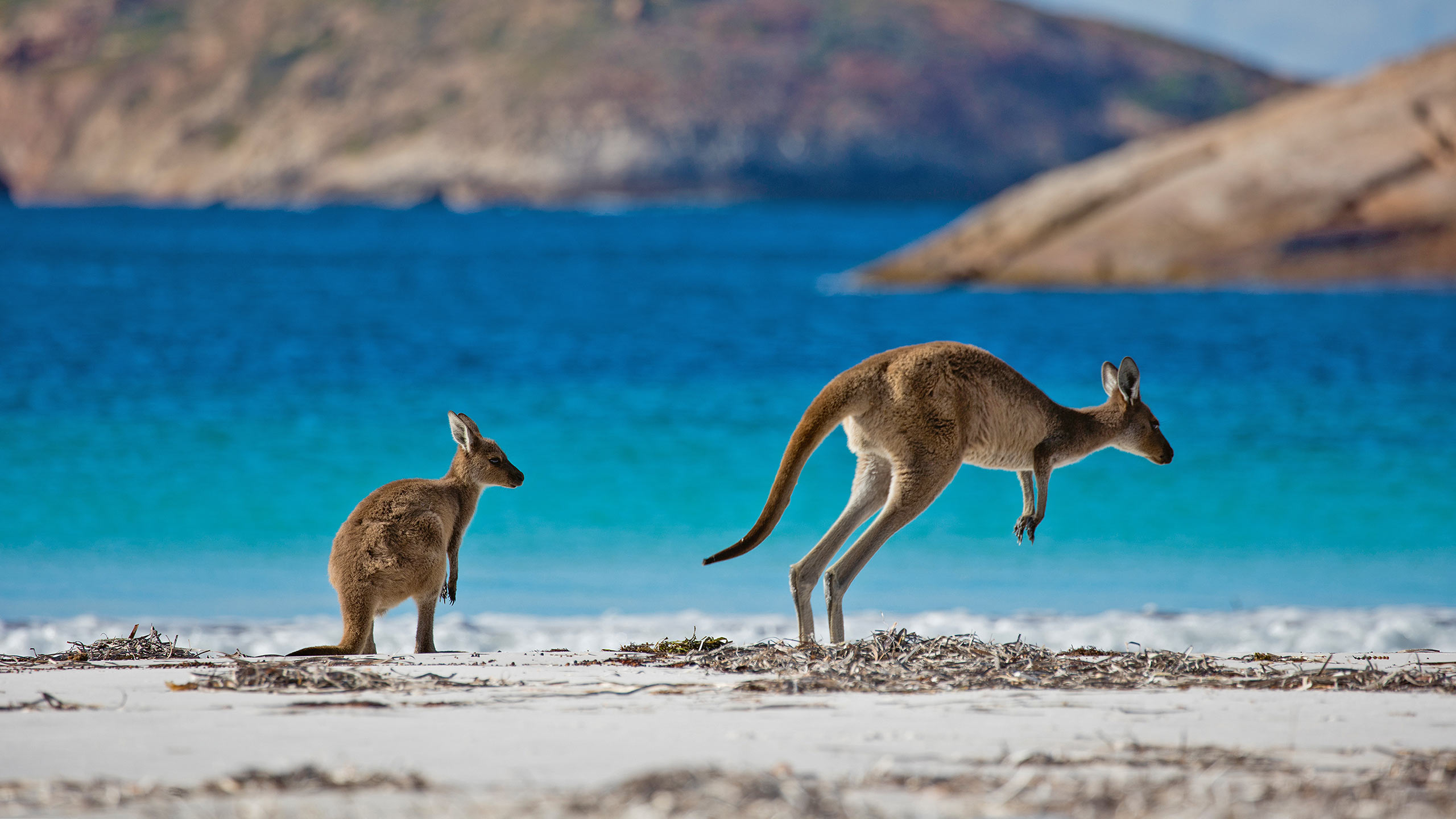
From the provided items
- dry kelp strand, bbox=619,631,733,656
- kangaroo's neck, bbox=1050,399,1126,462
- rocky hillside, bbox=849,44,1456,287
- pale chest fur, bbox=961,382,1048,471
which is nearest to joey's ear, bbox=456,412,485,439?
dry kelp strand, bbox=619,631,733,656

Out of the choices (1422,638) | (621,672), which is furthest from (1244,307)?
(621,672)

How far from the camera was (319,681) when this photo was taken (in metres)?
4.83

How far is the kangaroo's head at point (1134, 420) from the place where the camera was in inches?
254

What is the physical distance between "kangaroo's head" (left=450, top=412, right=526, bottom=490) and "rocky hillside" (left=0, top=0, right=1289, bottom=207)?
13224cm

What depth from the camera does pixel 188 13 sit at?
168750 mm

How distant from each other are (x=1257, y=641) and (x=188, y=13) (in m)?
176

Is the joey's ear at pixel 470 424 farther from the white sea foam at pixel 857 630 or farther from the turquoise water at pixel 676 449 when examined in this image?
the turquoise water at pixel 676 449

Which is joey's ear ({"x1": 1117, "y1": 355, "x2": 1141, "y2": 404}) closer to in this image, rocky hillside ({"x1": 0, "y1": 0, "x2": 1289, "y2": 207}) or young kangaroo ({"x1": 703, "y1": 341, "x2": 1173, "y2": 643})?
young kangaroo ({"x1": 703, "y1": 341, "x2": 1173, "y2": 643})

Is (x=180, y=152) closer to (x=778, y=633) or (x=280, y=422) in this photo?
(x=280, y=422)

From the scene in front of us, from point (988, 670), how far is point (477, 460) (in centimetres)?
221

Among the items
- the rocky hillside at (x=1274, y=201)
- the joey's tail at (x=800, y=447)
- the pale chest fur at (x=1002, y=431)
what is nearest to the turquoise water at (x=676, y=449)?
the rocky hillside at (x=1274, y=201)

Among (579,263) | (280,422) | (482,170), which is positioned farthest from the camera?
(482,170)

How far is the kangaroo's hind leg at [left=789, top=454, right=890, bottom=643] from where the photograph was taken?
5.90 meters

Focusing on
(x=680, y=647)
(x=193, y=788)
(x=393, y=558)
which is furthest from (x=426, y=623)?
(x=193, y=788)
